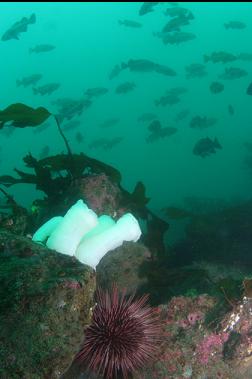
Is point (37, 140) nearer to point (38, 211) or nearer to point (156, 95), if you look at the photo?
point (156, 95)

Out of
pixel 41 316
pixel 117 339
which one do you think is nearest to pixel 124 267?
pixel 117 339

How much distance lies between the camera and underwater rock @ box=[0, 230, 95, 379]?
2330mm

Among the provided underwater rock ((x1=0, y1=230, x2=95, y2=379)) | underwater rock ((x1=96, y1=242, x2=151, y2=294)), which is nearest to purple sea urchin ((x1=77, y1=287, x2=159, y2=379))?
underwater rock ((x1=0, y1=230, x2=95, y2=379))

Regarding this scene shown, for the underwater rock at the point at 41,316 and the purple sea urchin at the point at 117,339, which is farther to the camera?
the purple sea urchin at the point at 117,339

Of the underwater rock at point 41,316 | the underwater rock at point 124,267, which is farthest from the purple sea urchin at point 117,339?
the underwater rock at point 124,267

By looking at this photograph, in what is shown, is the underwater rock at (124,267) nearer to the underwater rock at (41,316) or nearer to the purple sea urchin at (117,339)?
the purple sea urchin at (117,339)

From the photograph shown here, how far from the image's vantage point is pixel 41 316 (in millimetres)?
2430

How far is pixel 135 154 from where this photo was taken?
1688 inches

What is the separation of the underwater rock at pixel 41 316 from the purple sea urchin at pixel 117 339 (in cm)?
50

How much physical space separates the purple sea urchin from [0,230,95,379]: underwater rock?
0.50m

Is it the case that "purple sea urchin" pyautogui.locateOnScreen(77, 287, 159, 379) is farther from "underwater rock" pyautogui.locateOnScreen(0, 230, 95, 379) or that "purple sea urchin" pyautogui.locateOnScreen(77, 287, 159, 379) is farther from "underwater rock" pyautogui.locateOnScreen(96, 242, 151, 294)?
"underwater rock" pyautogui.locateOnScreen(96, 242, 151, 294)

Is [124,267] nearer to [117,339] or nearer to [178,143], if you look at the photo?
[117,339]

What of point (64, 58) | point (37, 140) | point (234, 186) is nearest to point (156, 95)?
point (37, 140)

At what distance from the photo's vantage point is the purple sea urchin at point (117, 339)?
9.93ft
